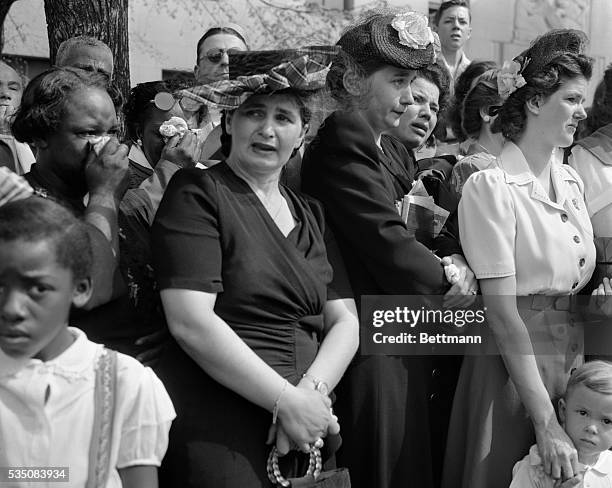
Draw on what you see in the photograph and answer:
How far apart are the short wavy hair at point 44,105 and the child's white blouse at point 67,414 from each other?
80 cm

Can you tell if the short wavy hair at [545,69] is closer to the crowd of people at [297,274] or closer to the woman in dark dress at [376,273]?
the crowd of people at [297,274]

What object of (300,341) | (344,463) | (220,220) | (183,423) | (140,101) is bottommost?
(344,463)

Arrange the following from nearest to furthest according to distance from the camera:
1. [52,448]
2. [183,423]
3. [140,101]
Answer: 1. [52,448]
2. [183,423]
3. [140,101]

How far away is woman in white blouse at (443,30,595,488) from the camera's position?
305cm

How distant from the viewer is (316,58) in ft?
9.30

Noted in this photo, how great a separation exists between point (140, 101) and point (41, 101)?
100 cm

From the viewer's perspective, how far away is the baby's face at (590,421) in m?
3.05

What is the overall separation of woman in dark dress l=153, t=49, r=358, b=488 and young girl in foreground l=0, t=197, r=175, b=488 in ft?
1.02

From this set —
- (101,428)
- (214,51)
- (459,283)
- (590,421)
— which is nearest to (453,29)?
(214,51)

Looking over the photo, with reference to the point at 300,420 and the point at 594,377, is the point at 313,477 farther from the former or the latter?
the point at 594,377

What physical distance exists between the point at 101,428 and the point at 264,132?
104 centimetres

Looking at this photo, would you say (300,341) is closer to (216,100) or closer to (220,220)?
(220,220)

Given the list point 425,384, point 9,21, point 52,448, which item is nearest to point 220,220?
point 52,448

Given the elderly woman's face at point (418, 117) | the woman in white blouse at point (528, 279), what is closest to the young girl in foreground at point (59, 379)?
the woman in white blouse at point (528, 279)
